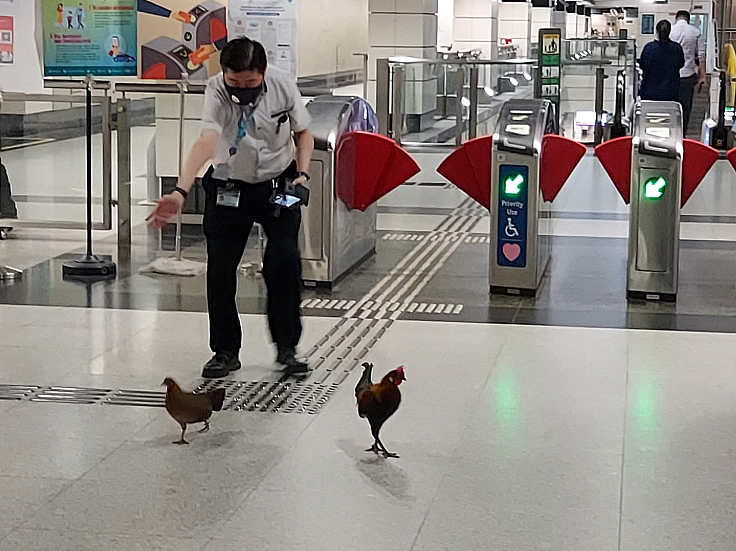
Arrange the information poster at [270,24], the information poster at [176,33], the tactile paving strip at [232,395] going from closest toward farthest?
the tactile paving strip at [232,395] → the information poster at [270,24] → the information poster at [176,33]

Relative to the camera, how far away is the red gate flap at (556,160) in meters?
7.21

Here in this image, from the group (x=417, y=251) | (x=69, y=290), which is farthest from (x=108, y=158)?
(x=417, y=251)

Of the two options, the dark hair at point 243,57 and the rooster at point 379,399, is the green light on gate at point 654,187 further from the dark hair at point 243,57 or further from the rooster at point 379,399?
the rooster at point 379,399

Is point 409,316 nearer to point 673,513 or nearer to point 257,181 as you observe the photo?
point 257,181

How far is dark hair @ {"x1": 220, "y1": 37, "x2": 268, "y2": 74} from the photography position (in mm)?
4582

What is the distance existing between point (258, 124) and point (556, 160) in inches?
121

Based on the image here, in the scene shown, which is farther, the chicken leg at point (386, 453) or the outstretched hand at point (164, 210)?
the outstretched hand at point (164, 210)

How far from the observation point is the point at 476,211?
1023 cm

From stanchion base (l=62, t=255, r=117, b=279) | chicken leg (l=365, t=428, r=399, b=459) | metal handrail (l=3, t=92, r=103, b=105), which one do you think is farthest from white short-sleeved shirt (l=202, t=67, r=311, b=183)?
metal handrail (l=3, t=92, r=103, b=105)

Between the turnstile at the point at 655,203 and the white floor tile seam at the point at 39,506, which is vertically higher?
the turnstile at the point at 655,203

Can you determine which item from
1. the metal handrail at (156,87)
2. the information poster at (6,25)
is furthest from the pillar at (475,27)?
the information poster at (6,25)

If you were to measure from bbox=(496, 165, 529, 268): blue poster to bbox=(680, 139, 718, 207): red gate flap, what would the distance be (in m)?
0.98

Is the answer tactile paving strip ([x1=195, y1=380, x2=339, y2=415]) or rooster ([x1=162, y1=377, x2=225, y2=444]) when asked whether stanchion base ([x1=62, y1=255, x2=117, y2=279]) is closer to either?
tactile paving strip ([x1=195, y1=380, x2=339, y2=415])

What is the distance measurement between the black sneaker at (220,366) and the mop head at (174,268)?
7.50 ft
